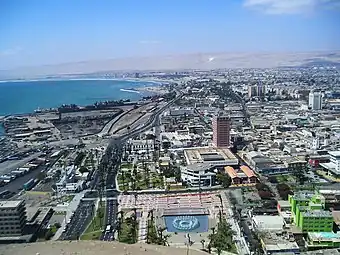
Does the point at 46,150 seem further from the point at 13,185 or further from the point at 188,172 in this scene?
the point at 188,172

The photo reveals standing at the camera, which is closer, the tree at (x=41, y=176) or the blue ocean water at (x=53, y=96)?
the tree at (x=41, y=176)

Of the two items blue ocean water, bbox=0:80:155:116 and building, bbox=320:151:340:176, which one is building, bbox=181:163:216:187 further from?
blue ocean water, bbox=0:80:155:116

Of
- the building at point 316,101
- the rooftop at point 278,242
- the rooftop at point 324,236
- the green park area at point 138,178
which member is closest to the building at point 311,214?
the rooftop at point 324,236

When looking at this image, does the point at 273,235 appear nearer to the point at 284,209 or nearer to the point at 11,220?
the point at 284,209

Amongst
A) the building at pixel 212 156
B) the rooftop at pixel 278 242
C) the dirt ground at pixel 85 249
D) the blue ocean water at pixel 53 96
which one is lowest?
the rooftop at pixel 278 242

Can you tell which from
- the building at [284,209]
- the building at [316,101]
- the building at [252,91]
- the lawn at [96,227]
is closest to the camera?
the lawn at [96,227]

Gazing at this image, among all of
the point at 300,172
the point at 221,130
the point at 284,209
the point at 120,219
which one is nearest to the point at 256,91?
the point at 221,130

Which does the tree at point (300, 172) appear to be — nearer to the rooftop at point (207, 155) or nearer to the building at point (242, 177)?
the building at point (242, 177)
